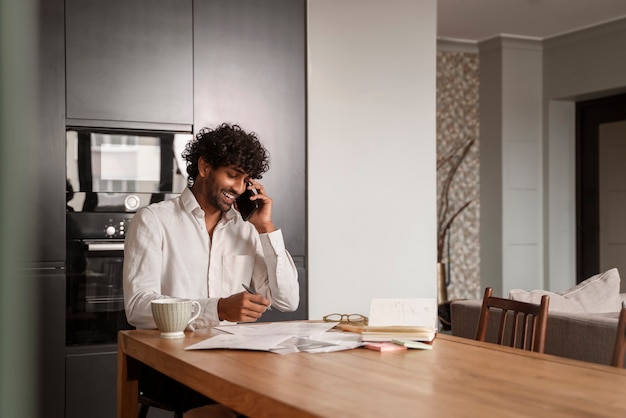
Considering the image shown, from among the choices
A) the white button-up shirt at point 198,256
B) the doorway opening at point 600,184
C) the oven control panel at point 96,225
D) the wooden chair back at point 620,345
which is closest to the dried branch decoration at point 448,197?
the doorway opening at point 600,184

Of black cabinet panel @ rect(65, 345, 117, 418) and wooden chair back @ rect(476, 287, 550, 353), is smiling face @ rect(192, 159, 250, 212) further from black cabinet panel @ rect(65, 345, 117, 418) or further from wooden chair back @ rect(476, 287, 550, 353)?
black cabinet panel @ rect(65, 345, 117, 418)

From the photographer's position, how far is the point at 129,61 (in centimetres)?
357

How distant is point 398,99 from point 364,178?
19.2 inches

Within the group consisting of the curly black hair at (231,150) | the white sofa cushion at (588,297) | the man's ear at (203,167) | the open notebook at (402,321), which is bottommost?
the white sofa cushion at (588,297)

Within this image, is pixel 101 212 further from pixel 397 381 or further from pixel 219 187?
pixel 397 381

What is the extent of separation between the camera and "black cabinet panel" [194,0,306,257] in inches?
148

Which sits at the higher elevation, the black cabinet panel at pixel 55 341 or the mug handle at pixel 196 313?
the mug handle at pixel 196 313

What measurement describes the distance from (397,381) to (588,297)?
202 centimetres

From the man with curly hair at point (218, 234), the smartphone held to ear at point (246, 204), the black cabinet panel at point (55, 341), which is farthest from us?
the black cabinet panel at point (55, 341)

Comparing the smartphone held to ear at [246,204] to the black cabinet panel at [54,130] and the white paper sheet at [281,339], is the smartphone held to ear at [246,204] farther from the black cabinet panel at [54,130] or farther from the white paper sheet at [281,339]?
the black cabinet panel at [54,130]

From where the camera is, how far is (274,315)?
12.5 feet

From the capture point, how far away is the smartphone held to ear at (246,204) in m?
2.64

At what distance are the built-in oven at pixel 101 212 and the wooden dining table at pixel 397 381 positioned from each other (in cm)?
148

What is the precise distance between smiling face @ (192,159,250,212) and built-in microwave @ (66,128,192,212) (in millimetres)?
992
